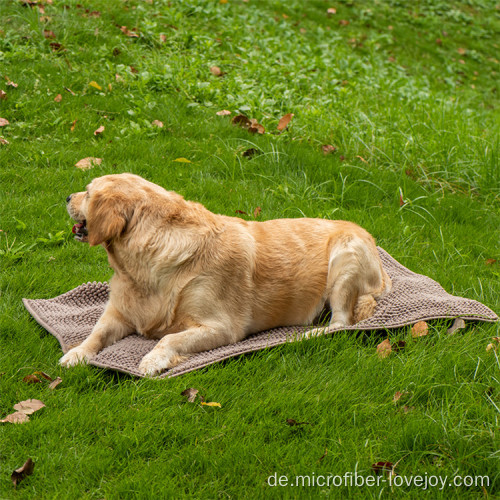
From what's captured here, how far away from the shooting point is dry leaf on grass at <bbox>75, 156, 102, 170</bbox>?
22.4 ft

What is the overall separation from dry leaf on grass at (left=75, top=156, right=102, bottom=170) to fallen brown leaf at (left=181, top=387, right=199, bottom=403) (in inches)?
146

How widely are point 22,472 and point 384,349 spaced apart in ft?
7.93

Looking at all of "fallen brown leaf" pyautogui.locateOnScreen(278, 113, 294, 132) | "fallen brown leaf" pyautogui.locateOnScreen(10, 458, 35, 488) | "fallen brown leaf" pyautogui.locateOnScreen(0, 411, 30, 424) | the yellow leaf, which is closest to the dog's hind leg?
"fallen brown leaf" pyautogui.locateOnScreen(0, 411, 30, 424)

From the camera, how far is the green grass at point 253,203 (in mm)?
3273

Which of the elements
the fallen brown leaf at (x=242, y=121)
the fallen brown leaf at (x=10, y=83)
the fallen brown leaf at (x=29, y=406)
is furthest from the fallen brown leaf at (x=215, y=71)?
the fallen brown leaf at (x=29, y=406)

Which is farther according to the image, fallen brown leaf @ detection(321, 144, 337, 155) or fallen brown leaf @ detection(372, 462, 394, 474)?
fallen brown leaf @ detection(321, 144, 337, 155)

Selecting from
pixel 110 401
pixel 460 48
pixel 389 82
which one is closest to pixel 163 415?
pixel 110 401

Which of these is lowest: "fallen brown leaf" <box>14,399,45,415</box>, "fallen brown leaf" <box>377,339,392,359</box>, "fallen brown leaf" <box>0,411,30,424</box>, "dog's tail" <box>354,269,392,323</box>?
"dog's tail" <box>354,269,392,323</box>

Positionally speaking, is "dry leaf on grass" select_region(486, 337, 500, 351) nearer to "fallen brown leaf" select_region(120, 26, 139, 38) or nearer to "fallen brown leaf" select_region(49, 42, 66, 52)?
"fallen brown leaf" select_region(49, 42, 66, 52)

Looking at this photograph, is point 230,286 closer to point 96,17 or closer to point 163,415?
point 163,415

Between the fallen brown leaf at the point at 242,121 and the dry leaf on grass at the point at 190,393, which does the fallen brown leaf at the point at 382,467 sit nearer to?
the dry leaf on grass at the point at 190,393

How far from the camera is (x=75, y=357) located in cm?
411

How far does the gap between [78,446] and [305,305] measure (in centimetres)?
215

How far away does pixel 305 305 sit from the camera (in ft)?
16.0
